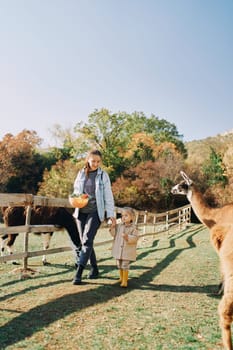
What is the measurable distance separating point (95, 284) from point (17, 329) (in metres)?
1.95

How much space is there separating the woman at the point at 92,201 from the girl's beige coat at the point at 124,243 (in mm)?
346

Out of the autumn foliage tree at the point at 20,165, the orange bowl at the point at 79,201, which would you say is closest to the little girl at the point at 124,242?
the orange bowl at the point at 79,201

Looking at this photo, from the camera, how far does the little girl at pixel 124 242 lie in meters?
5.23

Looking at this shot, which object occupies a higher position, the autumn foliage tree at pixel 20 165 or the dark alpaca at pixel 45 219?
the autumn foliage tree at pixel 20 165

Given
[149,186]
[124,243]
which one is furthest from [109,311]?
[149,186]

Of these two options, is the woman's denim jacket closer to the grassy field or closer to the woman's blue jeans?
the woman's blue jeans

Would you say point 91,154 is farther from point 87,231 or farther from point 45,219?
point 45,219

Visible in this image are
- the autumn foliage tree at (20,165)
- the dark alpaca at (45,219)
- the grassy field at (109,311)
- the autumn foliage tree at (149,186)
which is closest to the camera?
the grassy field at (109,311)

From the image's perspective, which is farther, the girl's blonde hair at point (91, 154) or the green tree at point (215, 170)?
the green tree at point (215, 170)

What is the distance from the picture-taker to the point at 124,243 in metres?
5.39

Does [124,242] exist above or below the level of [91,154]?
below

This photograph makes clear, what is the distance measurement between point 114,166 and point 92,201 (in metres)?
35.9

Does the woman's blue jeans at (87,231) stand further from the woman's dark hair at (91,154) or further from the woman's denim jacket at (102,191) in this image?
the woman's dark hair at (91,154)

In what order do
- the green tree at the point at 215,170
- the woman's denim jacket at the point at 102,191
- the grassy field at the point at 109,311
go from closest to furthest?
the grassy field at the point at 109,311, the woman's denim jacket at the point at 102,191, the green tree at the point at 215,170
